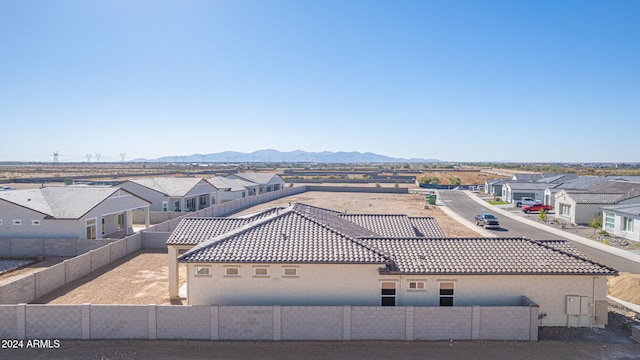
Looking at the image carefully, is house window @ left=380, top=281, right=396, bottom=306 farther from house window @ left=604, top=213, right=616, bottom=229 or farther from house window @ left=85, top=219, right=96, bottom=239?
house window @ left=604, top=213, right=616, bottom=229

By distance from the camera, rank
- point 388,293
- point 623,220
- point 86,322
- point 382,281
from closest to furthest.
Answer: point 86,322, point 382,281, point 388,293, point 623,220

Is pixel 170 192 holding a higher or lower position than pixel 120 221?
higher

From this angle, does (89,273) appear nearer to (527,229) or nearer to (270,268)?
(270,268)

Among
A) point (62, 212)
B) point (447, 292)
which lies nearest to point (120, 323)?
point (447, 292)

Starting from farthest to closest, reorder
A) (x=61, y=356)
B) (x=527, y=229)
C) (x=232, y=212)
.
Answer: (x=232, y=212) < (x=527, y=229) < (x=61, y=356)

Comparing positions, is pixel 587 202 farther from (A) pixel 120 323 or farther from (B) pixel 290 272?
(A) pixel 120 323

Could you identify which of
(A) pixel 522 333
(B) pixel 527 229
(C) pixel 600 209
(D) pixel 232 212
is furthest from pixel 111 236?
(C) pixel 600 209

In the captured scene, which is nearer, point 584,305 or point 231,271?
point 231,271
